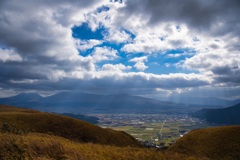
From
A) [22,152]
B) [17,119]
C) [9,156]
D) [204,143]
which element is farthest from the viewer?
[17,119]

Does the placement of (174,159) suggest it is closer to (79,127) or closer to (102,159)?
(102,159)

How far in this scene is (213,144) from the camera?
42.8m

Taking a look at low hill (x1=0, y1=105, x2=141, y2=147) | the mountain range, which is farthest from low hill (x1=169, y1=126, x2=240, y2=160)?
low hill (x1=0, y1=105, x2=141, y2=147)

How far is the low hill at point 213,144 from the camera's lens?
125 ft

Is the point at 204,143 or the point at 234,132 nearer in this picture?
the point at 204,143

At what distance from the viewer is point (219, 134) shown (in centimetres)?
4800

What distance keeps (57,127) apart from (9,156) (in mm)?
53378

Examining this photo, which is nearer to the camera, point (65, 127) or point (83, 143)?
point (83, 143)

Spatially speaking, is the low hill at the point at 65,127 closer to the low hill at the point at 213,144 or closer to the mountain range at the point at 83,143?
the mountain range at the point at 83,143

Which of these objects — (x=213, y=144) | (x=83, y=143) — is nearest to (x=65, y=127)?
(x=213, y=144)

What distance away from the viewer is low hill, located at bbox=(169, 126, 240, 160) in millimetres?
38188

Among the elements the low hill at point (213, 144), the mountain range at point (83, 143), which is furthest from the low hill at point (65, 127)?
the low hill at point (213, 144)

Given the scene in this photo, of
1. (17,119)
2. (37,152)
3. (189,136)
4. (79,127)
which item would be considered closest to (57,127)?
(79,127)

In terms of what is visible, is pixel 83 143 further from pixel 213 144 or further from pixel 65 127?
pixel 65 127
